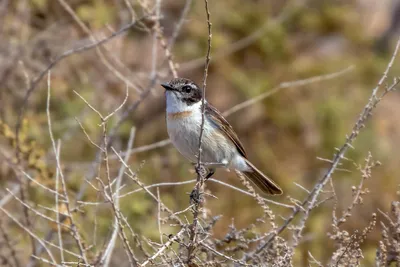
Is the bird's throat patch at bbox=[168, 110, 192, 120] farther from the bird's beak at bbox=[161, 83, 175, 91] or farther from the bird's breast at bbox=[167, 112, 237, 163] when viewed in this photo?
the bird's beak at bbox=[161, 83, 175, 91]

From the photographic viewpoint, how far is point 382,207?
879cm

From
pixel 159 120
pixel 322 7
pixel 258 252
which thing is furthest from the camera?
pixel 322 7

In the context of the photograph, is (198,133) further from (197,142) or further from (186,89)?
(186,89)

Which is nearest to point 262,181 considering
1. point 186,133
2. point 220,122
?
point 220,122

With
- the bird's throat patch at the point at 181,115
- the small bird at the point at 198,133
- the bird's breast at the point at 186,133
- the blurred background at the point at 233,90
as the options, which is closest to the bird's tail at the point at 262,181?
the small bird at the point at 198,133

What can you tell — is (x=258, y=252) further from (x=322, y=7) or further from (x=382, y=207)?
(x=322, y=7)

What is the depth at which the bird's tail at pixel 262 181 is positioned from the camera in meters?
5.24

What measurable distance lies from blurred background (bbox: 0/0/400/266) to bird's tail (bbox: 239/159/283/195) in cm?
129

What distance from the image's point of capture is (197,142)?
4.76 m

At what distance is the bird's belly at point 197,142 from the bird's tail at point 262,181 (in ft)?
0.66

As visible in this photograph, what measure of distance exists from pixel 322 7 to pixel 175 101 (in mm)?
6962

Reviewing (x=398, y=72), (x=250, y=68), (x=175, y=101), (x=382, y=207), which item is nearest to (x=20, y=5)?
(x=175, y=101)

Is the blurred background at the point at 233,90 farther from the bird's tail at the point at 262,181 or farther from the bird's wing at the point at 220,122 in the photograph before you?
the bird's tail at the point at 262,181

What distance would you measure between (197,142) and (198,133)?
0.22 ft
